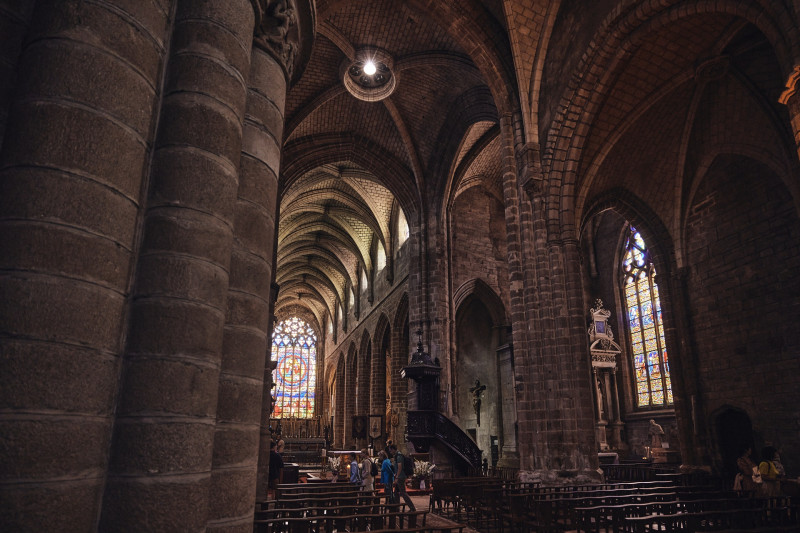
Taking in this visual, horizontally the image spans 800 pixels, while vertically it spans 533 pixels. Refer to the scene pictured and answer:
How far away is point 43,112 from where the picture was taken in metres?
2.14

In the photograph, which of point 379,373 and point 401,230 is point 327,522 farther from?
point 379,373

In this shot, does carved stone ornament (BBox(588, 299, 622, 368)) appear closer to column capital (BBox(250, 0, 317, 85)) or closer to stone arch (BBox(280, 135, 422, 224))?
stone arch (BBox(280, 135, 422, 224))

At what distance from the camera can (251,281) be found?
303 cm

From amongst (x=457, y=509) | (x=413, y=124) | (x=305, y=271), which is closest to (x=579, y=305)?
(x=457, y=509)

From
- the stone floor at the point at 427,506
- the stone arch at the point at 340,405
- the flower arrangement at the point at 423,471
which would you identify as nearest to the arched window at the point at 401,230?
the flower arrangement at the point at 423,471

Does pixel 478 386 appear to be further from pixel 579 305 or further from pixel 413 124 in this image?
pixel 579 305

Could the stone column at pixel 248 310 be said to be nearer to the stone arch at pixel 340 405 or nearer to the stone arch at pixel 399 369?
the stone arch at pixel 399 369

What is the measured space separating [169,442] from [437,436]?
12.9 metres

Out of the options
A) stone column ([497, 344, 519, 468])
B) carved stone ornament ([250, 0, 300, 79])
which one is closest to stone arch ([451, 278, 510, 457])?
stone column ([497, 344, 519, 468])

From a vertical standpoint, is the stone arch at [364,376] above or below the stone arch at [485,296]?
below

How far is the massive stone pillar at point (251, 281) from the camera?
8.74 feet

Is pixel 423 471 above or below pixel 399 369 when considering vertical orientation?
below

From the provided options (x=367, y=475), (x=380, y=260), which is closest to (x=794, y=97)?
(x=367, y=475)

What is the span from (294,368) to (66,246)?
39081 mm
